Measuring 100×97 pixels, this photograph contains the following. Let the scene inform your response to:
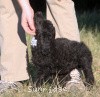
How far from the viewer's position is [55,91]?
4055mm

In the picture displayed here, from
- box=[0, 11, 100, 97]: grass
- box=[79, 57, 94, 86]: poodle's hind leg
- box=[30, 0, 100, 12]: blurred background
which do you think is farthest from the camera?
box=[30, 0, 100, 12]: blurred background

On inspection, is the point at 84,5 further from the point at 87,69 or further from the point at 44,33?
the point at 44,33

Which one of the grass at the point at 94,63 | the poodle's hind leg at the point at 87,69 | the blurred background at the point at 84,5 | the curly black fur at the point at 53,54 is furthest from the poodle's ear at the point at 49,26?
the blurred background at the point at 84,5

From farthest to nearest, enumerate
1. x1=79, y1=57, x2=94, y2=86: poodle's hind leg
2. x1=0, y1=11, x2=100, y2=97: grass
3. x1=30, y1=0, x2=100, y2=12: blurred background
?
1. x1=30, y1=0, x2=100, y2=12: blurred background
2. x1=79, y1=57, x2=94, y2=86: poodle's hind leg
3. x1=0, y1=11, x2=100, y2=97: grass

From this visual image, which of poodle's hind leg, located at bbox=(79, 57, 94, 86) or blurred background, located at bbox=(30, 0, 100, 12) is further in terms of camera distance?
blurred background, located at bbox=(30, 0, 100, 12)

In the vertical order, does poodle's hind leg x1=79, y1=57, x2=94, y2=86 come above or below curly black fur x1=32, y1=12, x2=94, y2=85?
below

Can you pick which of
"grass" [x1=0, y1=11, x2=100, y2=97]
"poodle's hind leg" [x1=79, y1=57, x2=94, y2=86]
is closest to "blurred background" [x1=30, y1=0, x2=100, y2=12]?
"grass" [x1=0, y1=11, x2=100, y2=97]

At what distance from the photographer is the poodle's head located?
4027 mm

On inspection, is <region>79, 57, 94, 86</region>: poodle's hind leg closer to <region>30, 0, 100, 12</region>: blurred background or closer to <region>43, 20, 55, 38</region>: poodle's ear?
<region>43, 20, 55, 38</region>: poodle's ear

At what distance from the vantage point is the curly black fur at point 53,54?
405cm

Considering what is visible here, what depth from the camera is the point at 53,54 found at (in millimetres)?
4098

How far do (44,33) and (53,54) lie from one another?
20 cm

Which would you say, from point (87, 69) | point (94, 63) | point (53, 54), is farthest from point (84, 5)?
point (53, 54)

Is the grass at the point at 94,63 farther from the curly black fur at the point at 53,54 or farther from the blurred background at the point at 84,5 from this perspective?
the blurred background at the point at 84,5
